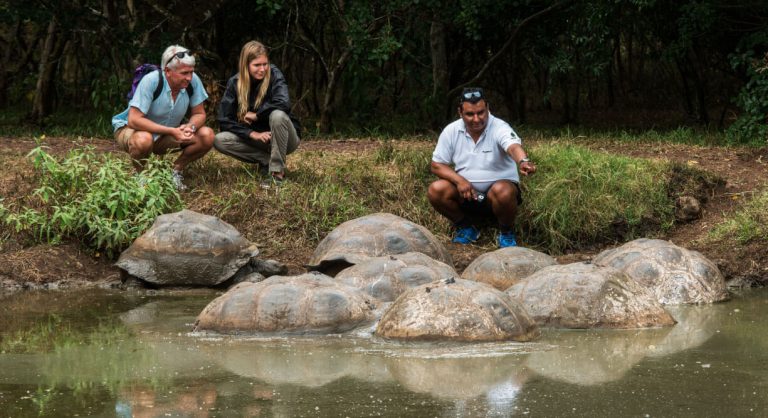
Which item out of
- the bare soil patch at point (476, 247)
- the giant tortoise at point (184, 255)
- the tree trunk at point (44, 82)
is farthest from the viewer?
the tree trunk at point (44, 82)

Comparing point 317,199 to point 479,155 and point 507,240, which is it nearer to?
point 479,155

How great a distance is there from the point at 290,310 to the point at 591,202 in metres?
3.53

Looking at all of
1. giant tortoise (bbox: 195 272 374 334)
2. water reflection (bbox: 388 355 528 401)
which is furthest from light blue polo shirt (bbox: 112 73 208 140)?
water reflection (bbox: 388 355 528 401)

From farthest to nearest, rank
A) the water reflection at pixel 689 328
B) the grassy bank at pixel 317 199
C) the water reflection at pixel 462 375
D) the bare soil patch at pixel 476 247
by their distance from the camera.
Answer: the grassy bank at pixel 317 199 → the bare soil patch at pixel 476 247 → the water reflection at pixel 689 328 → the water reflection at pixel 462 375

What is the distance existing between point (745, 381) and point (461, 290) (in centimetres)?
149

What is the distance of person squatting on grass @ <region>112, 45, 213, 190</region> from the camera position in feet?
27.3

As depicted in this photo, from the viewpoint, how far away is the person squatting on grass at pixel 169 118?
833cm

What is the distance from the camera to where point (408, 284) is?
248 inches

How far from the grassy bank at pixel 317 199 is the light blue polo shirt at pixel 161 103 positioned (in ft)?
1.15

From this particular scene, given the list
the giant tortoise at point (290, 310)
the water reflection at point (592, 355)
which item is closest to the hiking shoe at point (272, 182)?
the giant tortoise at point (290, 310)

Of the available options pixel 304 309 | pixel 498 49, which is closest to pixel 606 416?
pixel 304 309

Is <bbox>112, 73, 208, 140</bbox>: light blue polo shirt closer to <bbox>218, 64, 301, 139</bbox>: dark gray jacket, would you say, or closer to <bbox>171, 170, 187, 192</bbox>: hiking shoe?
<bbox>218, 64, 301, 139</bbox>: dark gray jacket

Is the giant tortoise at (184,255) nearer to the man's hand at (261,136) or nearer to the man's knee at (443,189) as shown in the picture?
the man's hand at (261,136)

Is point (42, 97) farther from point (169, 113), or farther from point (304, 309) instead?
point (304, 309)
